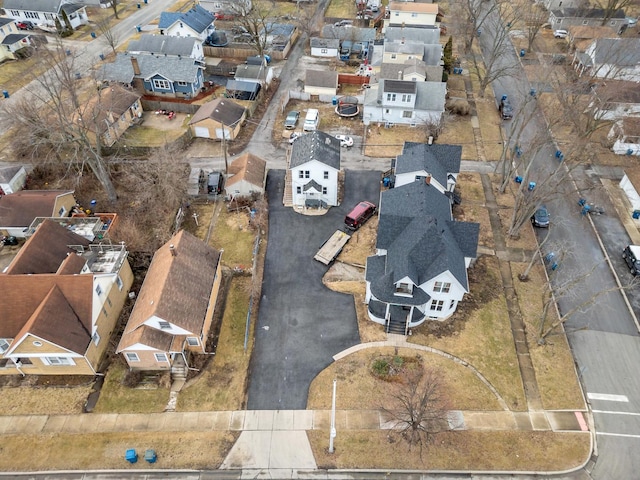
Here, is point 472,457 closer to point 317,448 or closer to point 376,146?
point 317,448

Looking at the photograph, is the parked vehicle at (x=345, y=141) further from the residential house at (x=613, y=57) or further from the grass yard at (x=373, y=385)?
the residential house at (x=613, y=57)

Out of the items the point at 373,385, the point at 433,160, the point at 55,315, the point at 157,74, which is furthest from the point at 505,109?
the point at 55,315

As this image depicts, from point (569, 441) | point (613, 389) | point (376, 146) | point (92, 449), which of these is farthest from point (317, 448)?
point (376, 146)

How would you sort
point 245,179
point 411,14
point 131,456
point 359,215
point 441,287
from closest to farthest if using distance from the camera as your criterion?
point 131,456 < point 441,287 < point 359,215 < point 245,179 < point 411,14

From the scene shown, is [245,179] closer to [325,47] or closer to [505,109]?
[505,109]

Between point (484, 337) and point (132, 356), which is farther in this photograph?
point (484, 337)

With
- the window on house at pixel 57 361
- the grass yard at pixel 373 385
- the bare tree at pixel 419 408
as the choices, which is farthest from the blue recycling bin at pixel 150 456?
the bare tree at pixel 419 408
